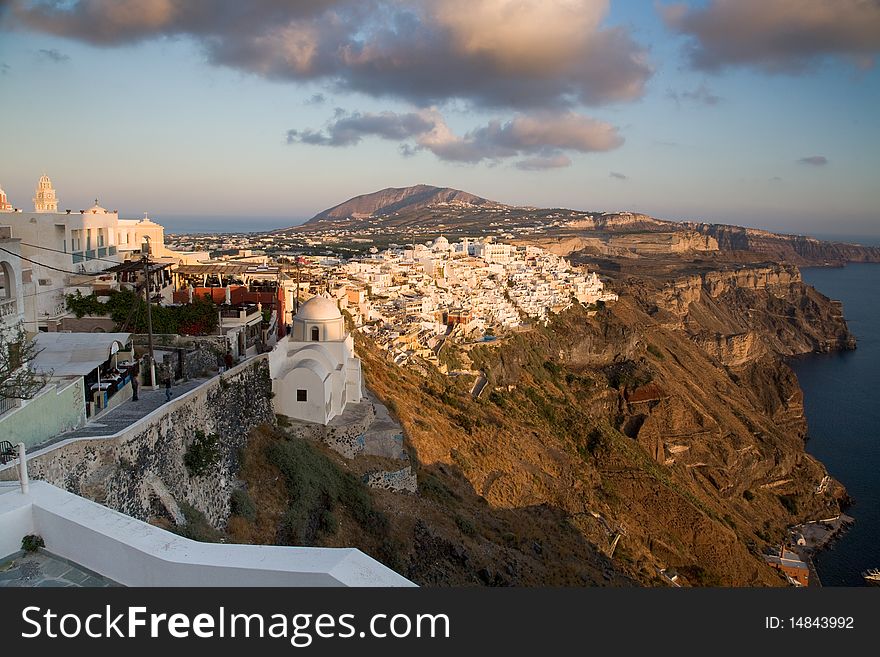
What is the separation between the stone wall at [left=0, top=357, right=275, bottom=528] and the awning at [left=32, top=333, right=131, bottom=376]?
55.4 inches

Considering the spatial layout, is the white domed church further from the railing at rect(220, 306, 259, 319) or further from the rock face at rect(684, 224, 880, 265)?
the rock face at rect(684, 224, 880, 265)

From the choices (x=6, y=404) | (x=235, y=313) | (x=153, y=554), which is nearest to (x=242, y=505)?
(x=6, y=404)

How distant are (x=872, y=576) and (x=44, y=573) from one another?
1271 inches

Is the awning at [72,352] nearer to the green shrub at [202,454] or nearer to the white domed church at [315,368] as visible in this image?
the green shrub at [202,454]

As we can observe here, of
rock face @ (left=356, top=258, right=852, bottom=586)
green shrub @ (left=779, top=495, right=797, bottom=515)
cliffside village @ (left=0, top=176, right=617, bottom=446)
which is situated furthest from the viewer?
green shrub @ (left=779, top=495, right=797, bottom=515)

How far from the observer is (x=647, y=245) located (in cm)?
11300

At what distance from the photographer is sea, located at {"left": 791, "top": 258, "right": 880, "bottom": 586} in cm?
2989

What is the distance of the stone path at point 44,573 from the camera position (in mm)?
3912

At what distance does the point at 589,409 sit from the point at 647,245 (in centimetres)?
8314

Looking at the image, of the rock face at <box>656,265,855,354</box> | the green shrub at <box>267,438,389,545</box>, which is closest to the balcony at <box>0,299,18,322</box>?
the green shrub at <box>267,438,389,545</box>

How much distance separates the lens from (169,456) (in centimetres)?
1014

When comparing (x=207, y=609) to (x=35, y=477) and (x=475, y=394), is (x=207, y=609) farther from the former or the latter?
(x=475, y=394)

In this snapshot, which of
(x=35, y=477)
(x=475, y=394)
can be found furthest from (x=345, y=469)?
(x=475, y=394)

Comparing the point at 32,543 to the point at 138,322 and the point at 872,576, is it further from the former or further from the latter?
the point at 872,576
